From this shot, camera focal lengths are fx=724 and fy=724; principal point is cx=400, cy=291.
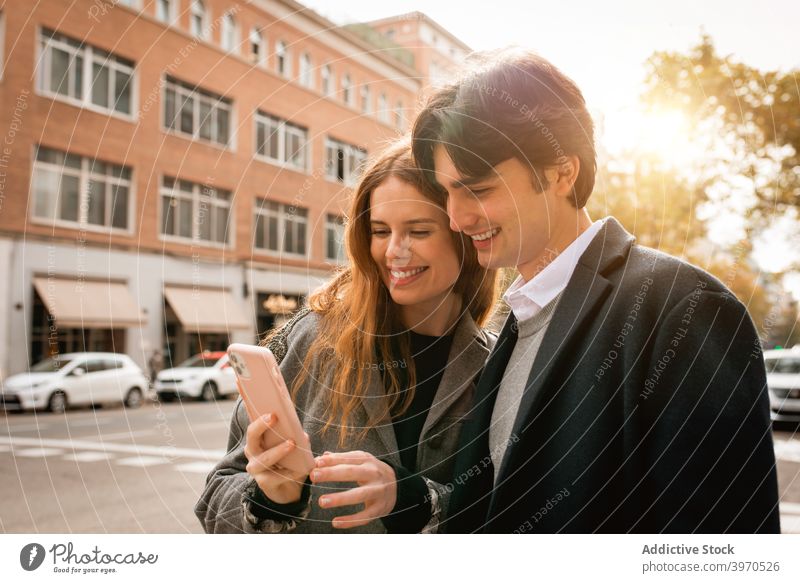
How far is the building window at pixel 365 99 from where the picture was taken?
2322 mm

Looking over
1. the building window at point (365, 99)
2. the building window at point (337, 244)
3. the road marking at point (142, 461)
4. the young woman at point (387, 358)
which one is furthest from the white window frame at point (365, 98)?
the road marking at point (142, 461)

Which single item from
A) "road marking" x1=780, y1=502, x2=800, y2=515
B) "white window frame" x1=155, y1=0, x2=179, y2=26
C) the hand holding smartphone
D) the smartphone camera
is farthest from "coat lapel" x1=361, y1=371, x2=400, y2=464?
"road marking" x1=780, y1=502, x2=800, y2=515

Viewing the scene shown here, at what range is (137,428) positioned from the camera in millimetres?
8297

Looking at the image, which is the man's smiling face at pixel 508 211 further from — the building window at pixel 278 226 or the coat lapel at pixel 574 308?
the building window at pixel 278 226

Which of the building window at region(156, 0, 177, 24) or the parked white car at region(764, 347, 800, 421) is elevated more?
the building window at region(156, 0, 177, 24)

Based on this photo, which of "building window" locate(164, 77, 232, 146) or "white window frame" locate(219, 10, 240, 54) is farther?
"building window" locate(164, 77, 232, 146)

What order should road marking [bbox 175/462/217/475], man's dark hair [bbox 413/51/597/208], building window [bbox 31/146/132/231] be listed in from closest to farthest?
man's dark hair [bbox 413/51/597/208]
building window [bbox 31/146/132/231]
road marking [bbox 175/462/217/475]

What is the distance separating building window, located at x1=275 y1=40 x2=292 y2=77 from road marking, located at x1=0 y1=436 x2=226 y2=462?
4513mm

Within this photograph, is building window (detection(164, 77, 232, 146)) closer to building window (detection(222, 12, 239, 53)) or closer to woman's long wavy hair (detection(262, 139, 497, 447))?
building window (detection(222, 12, 239, 53))

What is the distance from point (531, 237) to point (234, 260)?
7.05ft

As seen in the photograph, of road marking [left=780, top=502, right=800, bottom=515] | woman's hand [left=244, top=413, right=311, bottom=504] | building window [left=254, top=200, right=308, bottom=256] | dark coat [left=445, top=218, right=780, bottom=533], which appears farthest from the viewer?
building window [left=254, top=200, right=308, bottom=256]

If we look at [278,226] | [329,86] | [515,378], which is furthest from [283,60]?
[278,226]

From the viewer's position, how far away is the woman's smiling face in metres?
1.59

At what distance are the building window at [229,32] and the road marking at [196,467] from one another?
4.36m
